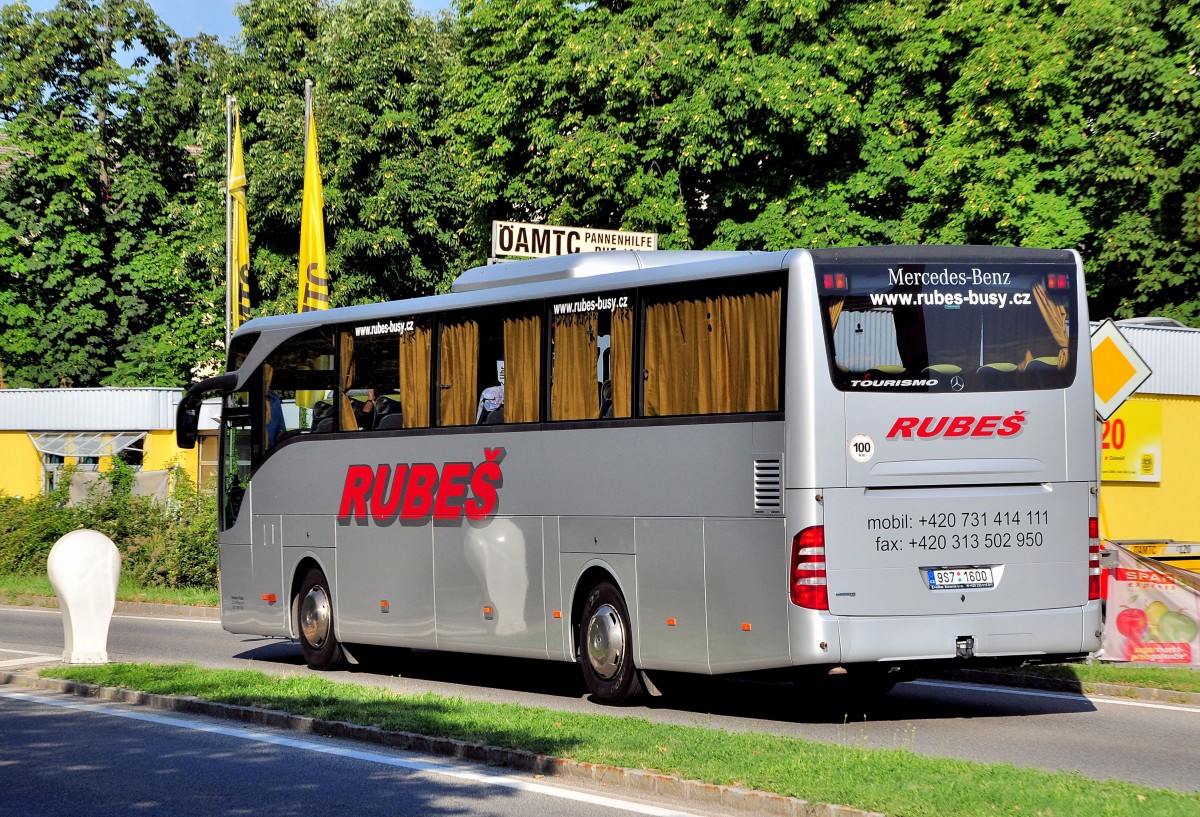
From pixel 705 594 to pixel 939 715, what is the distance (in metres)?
2.03

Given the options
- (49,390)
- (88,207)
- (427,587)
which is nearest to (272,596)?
(427,587)

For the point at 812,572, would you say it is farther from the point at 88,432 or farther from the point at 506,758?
the point at 88,432

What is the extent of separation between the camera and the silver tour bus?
1198cm

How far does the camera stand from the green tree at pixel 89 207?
52.9 meters

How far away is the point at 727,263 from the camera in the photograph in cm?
1287

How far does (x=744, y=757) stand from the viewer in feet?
32.1

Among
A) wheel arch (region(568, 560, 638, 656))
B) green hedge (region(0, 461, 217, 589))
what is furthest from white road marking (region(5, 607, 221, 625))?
wheel arch (region(568, 560, 638, 656))

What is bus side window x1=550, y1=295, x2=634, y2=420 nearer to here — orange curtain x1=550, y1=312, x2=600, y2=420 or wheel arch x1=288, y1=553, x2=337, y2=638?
orange curtain x1=550, y1=312, x2=600, y2=420

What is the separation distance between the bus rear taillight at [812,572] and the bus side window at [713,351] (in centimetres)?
97

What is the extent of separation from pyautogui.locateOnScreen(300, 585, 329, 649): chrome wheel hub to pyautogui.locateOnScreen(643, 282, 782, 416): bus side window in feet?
19.2

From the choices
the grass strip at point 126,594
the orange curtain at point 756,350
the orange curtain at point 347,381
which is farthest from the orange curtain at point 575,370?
the grass strip at point 126,594

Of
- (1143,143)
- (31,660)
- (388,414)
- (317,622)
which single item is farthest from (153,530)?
(1143,143)

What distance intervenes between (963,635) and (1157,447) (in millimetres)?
16881

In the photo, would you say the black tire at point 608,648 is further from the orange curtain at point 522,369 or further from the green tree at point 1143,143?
the green tree at point 1143,143
